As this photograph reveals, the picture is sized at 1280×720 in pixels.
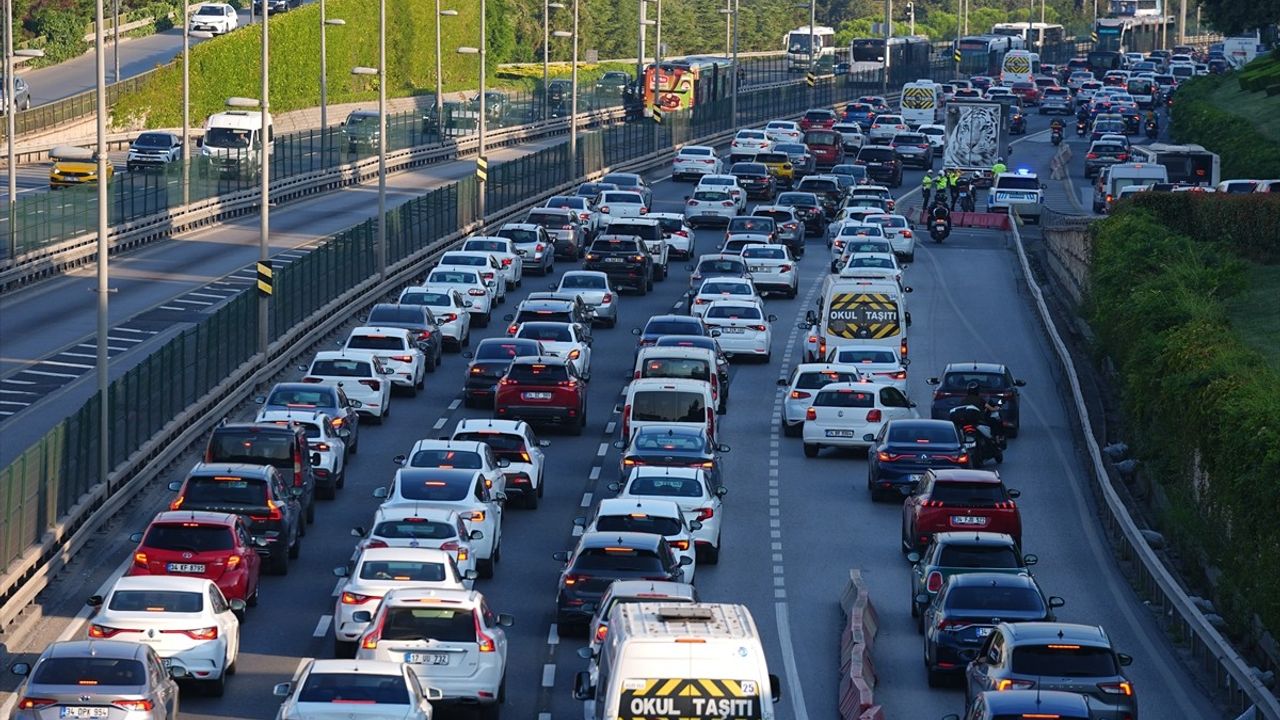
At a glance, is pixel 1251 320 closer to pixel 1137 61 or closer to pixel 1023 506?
pixel 1023 506

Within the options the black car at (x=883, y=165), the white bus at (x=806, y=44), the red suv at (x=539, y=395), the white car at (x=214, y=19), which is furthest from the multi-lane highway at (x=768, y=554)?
the white bus at (x=806, y=44)

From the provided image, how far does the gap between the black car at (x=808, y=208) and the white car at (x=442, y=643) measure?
5097 centimetres

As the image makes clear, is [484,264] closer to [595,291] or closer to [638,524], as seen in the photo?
[595,291]

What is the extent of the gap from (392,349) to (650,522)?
16.7 metres

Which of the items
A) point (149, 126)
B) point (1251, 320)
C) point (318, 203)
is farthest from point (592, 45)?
point (1251, 320)

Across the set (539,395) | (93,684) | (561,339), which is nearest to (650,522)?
(93,684)

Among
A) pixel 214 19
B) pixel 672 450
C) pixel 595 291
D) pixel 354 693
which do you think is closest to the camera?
pixel 354 693

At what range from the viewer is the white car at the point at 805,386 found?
44.7 metres

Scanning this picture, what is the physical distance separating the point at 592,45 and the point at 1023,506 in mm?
138876

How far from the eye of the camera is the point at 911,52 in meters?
150

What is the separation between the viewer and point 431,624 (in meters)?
25.3

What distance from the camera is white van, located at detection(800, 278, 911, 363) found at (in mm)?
49312

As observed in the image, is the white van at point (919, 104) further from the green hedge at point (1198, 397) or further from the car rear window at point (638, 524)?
the car rear window at point (638, 524)

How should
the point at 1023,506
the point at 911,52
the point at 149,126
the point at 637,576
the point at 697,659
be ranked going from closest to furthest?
the point at 697,659 < the point at 637,576 < the point at 1023,506 < the point at 149,126 < the point at 911,52
